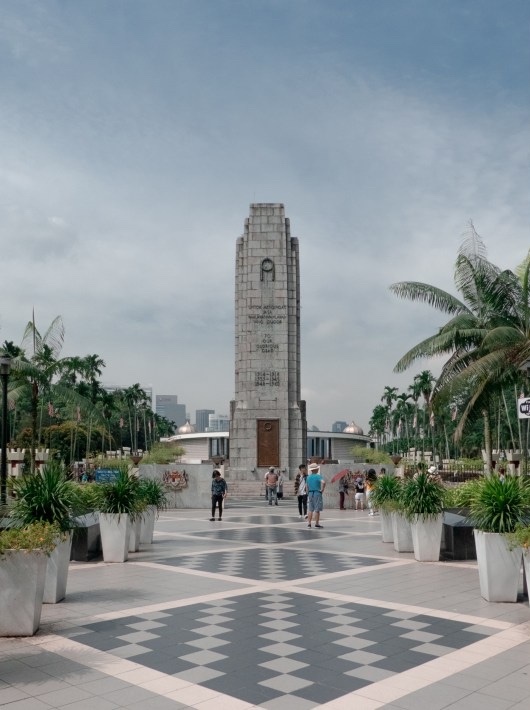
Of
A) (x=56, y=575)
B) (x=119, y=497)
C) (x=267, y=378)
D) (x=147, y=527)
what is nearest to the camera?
(x=56, y=575)

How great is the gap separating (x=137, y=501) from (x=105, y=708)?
771cm

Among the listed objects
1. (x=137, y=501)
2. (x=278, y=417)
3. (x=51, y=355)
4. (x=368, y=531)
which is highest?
(x=51, y=355)

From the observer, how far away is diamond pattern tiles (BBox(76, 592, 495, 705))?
562 cm

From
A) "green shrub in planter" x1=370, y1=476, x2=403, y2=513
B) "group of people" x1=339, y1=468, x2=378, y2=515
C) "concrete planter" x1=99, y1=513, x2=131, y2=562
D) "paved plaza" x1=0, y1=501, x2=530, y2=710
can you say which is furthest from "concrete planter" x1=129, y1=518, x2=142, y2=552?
"group of people" x1=339, y1=468, x2=378, y2=515

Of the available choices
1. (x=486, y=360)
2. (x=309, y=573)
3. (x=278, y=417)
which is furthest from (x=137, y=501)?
(x=278, y=417)

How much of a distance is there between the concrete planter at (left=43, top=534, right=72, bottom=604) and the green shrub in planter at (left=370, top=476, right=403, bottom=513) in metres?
6.80

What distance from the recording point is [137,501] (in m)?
12.6

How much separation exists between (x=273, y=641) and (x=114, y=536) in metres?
6.03


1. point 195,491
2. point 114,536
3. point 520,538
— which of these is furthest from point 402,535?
point 195,491

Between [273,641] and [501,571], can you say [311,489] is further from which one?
[273,641]

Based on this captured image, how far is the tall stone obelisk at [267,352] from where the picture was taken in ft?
123

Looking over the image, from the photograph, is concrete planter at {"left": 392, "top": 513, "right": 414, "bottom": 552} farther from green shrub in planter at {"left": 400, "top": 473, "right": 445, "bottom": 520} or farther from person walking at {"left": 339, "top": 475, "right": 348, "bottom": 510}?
person walking at {"left": 339, "top": 475, "right": 348, "bottom": 510}

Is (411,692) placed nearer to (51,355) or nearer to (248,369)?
(51,355)

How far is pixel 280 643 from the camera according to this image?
6680 millimetres
